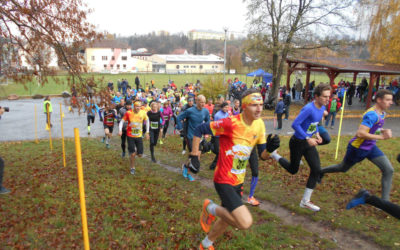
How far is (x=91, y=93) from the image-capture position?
23.6 ft

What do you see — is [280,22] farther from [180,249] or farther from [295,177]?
[180,249]

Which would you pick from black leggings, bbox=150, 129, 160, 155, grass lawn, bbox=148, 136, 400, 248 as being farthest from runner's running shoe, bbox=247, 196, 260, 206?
black leggings, bbox=150, 129, 160, 155

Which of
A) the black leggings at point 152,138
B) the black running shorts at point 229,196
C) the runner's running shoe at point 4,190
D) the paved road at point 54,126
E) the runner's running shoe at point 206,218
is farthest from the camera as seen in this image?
the paved road at point 54,126

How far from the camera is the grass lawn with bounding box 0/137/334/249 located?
14.0 feet

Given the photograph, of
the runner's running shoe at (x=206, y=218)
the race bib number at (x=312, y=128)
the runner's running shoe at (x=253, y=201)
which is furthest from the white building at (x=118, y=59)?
the runner's running shoe at (x=206, y=218)

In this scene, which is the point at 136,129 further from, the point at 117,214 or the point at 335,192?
the point at 335,192

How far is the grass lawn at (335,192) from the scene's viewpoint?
190 inches

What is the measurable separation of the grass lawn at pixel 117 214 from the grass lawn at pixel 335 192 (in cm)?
65

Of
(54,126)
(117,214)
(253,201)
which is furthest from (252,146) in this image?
(54,126)

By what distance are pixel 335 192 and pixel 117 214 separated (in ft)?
16.3

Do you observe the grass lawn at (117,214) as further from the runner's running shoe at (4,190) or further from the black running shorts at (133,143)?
the black running shorts at (133,143)

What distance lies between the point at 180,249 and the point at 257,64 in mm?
22786

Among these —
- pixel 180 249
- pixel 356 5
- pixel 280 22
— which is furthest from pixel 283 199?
pixel 356 5

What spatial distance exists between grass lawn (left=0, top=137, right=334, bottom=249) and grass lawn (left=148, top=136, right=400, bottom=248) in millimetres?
646
